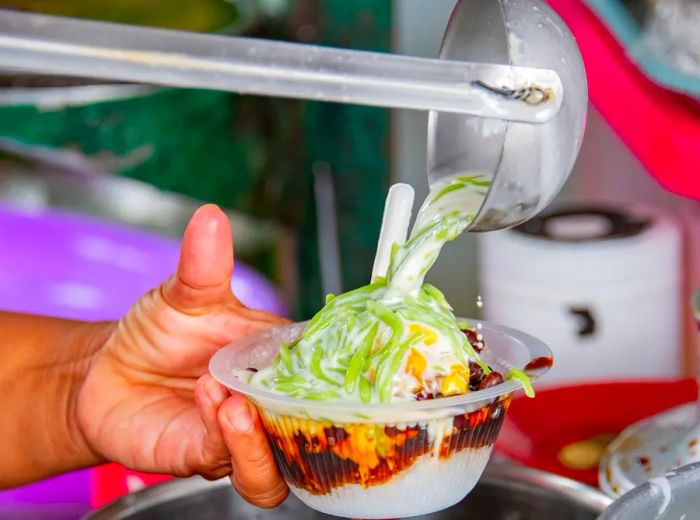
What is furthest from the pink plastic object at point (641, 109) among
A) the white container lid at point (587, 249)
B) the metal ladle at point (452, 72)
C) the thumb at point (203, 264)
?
the thumb at point (203, 264)

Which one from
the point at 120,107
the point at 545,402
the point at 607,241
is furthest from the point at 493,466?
the point at 120,107

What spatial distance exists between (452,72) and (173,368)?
55 centimetres

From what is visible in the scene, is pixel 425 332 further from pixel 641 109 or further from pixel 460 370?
pixel 641 109

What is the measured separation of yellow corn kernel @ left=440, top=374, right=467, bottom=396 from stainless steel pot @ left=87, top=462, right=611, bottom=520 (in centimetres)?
23

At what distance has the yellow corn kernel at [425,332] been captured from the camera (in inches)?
38.5

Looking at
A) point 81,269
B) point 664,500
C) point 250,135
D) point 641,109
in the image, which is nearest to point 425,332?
point 664,500

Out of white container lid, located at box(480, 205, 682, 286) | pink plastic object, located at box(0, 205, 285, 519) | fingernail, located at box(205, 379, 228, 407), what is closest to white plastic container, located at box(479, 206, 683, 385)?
white container lid, located at box(480, 205, 682, 286)

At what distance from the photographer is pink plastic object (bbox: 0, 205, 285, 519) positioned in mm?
2025

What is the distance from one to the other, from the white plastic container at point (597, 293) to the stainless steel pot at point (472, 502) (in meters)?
0.79

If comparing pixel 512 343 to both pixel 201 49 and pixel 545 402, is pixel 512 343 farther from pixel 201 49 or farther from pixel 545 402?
pixel 545 402

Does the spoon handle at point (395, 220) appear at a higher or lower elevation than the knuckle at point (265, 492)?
higher

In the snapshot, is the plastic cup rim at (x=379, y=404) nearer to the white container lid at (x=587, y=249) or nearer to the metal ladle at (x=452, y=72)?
the metal ladle at (x=452, y=72)

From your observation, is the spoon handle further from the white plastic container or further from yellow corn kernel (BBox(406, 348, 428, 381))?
the white plastic container

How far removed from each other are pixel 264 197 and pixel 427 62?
7.48 ft
